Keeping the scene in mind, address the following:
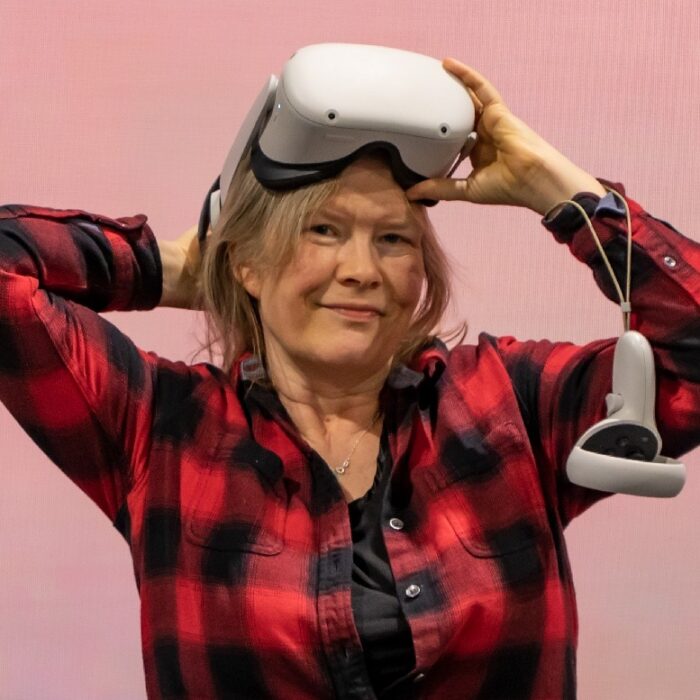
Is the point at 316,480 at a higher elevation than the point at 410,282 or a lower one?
lower

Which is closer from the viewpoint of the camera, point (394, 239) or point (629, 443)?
point (629, 443)

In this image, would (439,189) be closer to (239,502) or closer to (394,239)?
(394,239)

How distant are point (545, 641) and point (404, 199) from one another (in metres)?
0.44

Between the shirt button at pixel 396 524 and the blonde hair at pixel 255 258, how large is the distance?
7.6 inches

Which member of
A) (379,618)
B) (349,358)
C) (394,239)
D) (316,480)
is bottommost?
(379,618)

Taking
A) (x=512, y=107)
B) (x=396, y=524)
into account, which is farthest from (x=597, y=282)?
(x=512, y=107)

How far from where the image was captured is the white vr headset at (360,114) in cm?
121

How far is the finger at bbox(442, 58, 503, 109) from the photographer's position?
1261mm

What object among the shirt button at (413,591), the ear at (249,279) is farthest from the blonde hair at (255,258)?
the shirt button at (413,591)

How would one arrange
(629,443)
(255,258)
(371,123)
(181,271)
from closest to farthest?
(629,443)
(371,123)
(255,258)
(181,271)

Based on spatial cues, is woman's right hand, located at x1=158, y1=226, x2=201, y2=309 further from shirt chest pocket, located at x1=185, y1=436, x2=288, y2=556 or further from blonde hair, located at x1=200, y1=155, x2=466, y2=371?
shirt chest pocket, located at x1=185, y1=436, x2=288, y2=556

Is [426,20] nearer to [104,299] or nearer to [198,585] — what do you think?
[104,299]

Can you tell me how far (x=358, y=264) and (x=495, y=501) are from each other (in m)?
0.26

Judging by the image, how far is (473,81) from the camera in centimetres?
127
